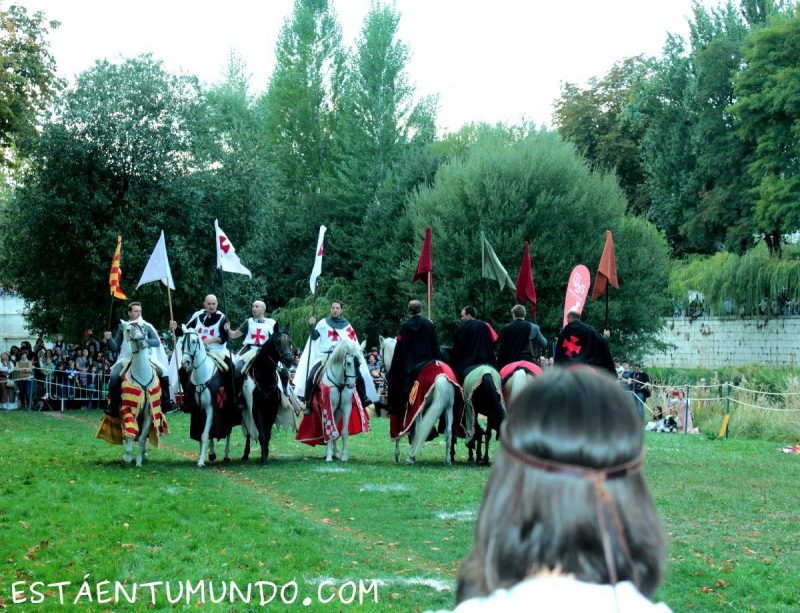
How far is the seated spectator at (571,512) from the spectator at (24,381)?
32.1 meters

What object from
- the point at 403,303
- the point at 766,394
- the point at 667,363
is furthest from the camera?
the point at 667,363

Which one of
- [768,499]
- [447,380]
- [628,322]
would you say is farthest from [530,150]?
[768,499]

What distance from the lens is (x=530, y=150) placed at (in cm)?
4197

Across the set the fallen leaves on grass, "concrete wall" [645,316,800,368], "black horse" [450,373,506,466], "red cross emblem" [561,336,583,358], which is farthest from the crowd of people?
"concrete wall" [645,316,800,368]

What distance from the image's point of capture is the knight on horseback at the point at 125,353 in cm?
1547

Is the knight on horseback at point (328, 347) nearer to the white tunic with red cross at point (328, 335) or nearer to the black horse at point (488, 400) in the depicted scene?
the white tunic with red cross at point (328, 335)

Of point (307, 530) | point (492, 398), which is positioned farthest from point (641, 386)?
point (307, 530)

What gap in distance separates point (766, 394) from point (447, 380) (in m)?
12.0

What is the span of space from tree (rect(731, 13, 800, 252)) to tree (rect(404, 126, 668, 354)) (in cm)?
661

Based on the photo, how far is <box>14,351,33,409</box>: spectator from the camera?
32.5 m

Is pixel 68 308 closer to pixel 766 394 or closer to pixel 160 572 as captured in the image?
pixel 766 394

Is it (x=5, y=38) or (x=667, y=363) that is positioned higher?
(x=5, y=38)

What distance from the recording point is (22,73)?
100ft

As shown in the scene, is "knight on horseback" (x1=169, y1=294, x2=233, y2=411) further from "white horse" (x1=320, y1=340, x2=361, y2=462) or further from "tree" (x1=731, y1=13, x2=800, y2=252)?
"tree" (x1=731, y1=13, x2=800, y2=252)
